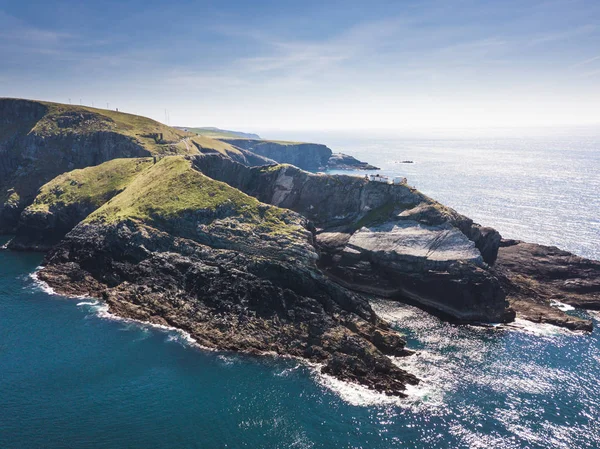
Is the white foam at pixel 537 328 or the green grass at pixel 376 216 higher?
the green grass at pixel 376 216

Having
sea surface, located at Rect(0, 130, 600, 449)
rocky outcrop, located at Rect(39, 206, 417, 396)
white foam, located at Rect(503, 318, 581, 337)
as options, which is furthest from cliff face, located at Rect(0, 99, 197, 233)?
white foam, located at Rect(503, 318, 581, 337)

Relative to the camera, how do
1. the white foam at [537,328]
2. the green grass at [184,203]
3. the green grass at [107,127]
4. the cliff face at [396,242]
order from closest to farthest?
the white foam at [537,328], the cliff face at [396,242], the green grass at [184,203], the green grass at [107,127]

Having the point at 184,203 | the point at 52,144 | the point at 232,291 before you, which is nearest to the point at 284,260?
the point at 232,291

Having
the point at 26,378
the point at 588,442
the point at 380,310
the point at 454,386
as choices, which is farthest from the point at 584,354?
the point at 26,378

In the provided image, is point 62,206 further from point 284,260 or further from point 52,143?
point 284,260

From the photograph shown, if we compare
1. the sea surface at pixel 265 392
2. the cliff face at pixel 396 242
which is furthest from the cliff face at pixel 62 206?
the sea surface at pixel 265 392

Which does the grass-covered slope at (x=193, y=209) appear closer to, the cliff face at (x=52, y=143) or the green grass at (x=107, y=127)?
the cliff face at (x=52, y=143)

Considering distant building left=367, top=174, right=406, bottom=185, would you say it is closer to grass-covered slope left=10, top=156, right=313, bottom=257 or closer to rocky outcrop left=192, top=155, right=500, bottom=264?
rocky outcrop left=192, top=155, right=500, bottom=264

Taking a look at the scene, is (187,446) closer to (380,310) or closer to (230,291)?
(230,291)
